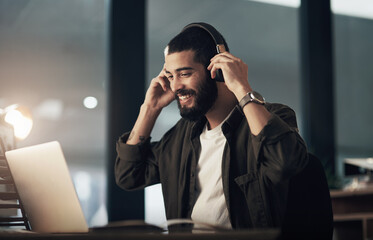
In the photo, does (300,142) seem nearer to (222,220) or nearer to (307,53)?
(222,220)

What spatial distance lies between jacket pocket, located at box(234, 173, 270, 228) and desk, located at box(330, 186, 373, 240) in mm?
2014

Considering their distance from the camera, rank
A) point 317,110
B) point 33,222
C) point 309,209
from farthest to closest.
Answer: point 317,110
point 309,209
point 33,222

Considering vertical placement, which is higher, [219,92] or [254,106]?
[219,92]

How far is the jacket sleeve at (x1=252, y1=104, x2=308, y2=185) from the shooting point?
1322 mm

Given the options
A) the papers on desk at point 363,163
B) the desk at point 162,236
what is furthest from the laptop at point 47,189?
the papers on desk at point 363,163

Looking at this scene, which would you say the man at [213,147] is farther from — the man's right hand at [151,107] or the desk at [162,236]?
the desk at [162,236]

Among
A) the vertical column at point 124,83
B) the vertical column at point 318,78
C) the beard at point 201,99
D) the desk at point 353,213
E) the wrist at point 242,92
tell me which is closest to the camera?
the wrist at point 242,92

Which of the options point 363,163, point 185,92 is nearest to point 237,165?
point 185,92

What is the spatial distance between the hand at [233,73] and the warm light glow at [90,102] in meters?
2.14

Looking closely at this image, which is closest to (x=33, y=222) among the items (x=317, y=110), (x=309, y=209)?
(x=309, y=209)

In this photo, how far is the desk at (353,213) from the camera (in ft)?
10.8

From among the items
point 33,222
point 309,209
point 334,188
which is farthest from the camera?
point 334,188

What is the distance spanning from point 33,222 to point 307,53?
357cm

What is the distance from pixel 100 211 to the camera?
3.46 m
